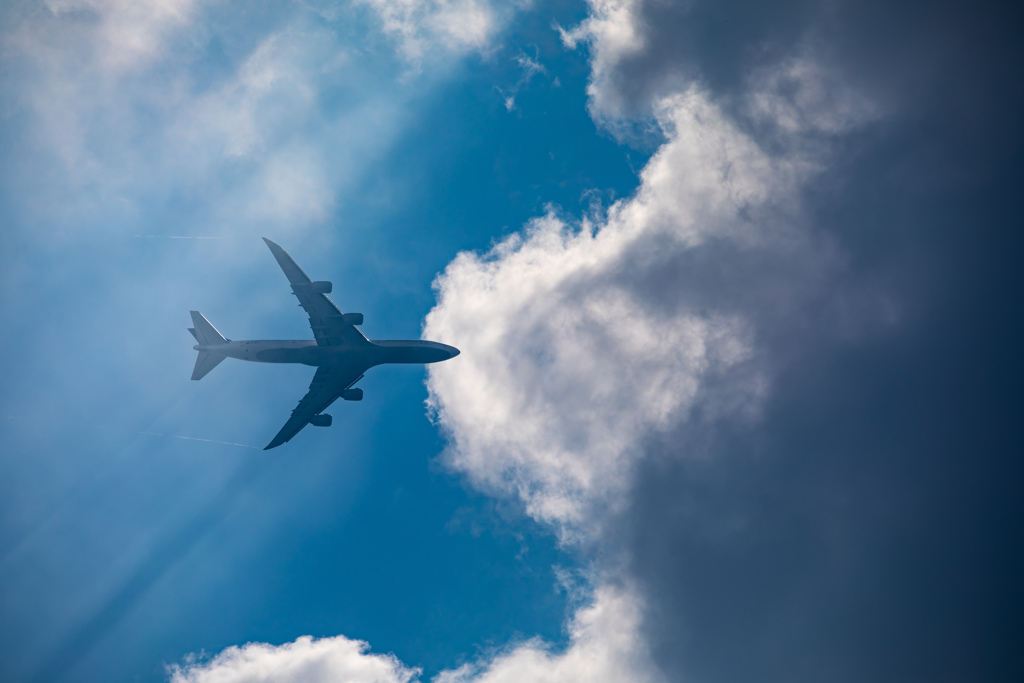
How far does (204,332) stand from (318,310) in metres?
25.0

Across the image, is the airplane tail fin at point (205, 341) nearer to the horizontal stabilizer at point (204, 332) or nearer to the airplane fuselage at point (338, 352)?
the horizontal stabilizer at point (204, 332)

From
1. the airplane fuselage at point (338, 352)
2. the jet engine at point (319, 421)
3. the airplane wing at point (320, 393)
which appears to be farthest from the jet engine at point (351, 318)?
the jet engine at point (319, 421)

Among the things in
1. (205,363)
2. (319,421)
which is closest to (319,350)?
(319,421)

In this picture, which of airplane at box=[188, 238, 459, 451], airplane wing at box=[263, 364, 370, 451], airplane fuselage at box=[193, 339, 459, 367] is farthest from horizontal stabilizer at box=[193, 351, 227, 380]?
airplane wing at box=[263, 364, 370, 451]

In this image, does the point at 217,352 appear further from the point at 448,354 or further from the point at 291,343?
the point at 448,354

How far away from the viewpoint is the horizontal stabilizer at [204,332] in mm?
79562

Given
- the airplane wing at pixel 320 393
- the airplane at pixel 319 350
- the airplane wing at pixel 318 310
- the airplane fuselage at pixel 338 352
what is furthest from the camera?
the airplane wing at pixel 320 393

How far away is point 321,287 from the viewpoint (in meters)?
64.9

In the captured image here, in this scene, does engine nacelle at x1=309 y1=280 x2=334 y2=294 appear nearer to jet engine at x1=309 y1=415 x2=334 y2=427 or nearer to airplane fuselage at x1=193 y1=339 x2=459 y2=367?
airplane fuselage at x1=193 y1=339 x2=459 y2=367

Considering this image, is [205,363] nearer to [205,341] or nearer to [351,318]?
[205,341]

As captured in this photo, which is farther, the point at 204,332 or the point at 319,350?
the point at 204,332

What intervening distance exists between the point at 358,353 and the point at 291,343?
31.7 feet

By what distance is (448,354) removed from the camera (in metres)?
75.3

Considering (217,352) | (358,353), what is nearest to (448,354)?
(358,353)
